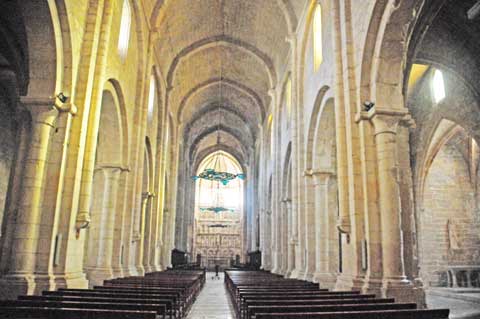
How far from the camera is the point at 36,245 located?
9.12 m

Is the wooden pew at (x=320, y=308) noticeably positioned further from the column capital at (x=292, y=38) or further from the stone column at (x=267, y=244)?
the stone column at (x=267, y=244)

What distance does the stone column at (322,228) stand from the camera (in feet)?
46.3

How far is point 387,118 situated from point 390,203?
2041 mm

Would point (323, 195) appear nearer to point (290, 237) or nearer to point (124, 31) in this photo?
point (290, 237)

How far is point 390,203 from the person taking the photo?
913 cm

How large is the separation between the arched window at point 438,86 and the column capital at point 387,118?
34.8 ft

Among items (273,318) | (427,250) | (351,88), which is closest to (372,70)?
(351,88)

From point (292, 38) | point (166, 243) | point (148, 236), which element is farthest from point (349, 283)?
point (166, 243)

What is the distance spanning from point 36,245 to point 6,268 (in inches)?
29.4

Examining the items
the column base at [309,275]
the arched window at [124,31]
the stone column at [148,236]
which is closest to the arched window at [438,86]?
the column base at [309,275]

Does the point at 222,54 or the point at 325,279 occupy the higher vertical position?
the point at 222,54

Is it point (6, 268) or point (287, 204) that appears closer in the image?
point (6, 268)

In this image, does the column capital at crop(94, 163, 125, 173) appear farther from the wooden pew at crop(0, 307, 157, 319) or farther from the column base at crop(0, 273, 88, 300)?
the wooden pew at crop(0, 307, 157, 319)

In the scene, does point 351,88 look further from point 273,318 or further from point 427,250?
point 427,250
